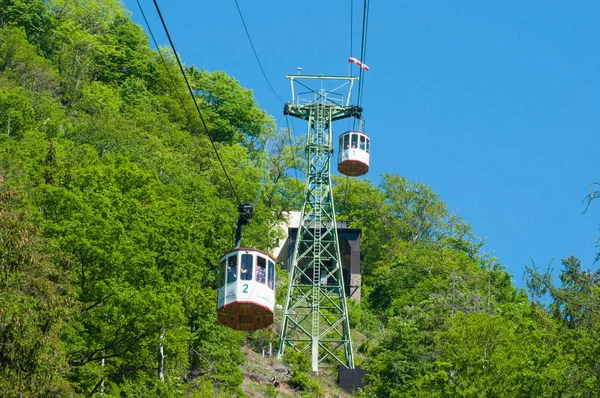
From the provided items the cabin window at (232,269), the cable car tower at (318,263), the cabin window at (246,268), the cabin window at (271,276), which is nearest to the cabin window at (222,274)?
the cabin window at (232,269)

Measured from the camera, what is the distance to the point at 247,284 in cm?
3391

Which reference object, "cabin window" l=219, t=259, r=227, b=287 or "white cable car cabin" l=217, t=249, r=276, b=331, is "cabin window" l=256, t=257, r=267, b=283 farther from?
"cabin window" l=219, t=259, r=227, b=287

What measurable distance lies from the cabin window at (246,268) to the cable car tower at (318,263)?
55.4 feet

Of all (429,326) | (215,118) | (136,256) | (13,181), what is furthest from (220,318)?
(215,118)

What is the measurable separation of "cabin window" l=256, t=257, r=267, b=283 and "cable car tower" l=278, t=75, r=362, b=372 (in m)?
16.7

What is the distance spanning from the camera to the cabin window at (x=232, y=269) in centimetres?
3412

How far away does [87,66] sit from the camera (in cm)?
8475

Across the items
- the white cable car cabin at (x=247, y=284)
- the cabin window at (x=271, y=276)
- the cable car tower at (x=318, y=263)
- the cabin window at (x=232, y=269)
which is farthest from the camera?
the cable car tower at (x=318, y=263)

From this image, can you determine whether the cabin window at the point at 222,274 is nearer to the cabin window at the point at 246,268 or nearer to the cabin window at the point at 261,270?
the cabin window at the point at 246,268

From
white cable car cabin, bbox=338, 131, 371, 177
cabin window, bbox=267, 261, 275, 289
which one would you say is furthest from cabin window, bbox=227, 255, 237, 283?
→ white cable car cabin, bbox=338, 131, 371, 177

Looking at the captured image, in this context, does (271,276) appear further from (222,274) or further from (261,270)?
(222,274)

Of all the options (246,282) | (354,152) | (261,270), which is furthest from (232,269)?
(354,152)

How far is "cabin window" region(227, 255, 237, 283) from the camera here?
3412 cm

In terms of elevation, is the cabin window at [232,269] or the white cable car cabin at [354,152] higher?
the white cable car cabin at [354,152]
